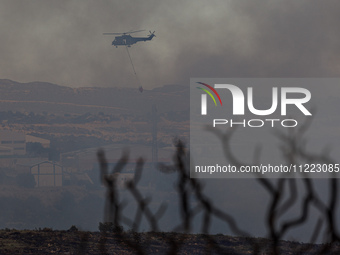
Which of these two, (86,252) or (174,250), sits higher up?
(174,250)

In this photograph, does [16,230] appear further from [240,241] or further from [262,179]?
[262,179]

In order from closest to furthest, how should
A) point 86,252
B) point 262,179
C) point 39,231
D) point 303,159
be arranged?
point 262,179 < point 303,159 < point 86,252 < point 39,231

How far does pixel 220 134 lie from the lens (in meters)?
5.98

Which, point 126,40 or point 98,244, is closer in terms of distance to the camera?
point 98,244

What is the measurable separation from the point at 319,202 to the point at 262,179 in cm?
85

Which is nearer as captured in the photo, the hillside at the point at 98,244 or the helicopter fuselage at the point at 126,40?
the hillside at the point at 98,244

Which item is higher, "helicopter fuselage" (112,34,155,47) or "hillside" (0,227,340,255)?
"helicopter fuselage" (112,34,155,47)

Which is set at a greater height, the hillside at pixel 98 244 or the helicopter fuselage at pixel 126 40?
the helicopter fuselage at pixel 126 40

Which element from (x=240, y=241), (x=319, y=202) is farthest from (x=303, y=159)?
(x=240, y=241)

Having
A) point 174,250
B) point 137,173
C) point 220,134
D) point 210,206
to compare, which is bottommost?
point 174,250

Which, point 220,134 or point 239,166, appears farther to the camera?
point 220,134

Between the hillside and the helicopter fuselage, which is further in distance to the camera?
the helicopter fuselage

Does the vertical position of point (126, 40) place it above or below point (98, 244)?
above

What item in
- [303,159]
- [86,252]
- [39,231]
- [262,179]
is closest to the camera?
[262,179]
